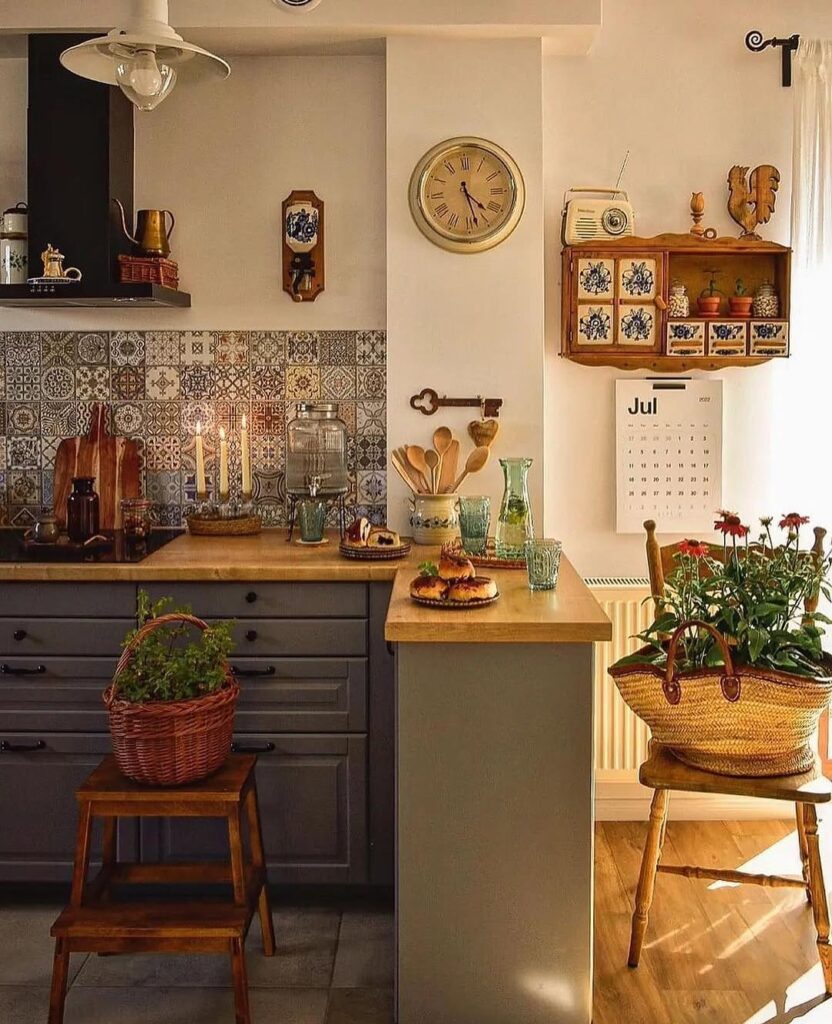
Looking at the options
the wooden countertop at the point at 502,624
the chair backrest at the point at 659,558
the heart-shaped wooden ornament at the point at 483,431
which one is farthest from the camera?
the heart-shaped wooden ornament at the point at 483,431

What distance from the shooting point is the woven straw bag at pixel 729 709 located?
222cm

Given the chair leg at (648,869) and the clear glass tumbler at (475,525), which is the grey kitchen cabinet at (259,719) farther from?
the chair leg at (648,869)

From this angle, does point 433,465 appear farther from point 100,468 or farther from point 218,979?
point 218,979

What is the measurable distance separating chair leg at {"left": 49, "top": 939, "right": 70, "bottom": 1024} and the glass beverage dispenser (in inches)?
55.1

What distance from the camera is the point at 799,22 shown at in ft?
11.2

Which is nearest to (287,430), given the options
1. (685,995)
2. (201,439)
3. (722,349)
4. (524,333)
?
(201,439)

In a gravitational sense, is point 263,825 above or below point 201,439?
below

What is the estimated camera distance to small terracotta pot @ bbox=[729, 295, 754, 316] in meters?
3.32

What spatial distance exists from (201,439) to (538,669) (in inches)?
61.4

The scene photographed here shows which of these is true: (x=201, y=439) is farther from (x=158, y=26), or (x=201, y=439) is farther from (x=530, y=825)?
(x=530, y=825)

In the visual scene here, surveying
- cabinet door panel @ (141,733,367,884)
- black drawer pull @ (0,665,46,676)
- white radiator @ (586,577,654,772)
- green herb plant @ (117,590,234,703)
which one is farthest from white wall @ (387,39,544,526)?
black drawer pull @ (0,665,46,676)

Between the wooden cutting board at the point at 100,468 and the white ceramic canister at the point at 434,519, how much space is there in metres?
0.93

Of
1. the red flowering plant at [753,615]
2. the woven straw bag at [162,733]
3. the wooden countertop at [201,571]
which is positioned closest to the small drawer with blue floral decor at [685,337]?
the red flowering plant at [753,615]

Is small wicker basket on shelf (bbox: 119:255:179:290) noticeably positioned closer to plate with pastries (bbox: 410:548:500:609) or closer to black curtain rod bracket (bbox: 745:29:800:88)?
plate with pastries (bbox: 410:548:500:609)
